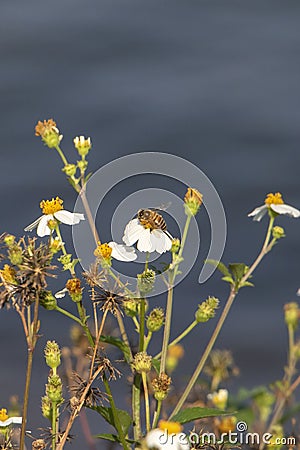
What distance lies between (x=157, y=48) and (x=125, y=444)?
9.81 feet

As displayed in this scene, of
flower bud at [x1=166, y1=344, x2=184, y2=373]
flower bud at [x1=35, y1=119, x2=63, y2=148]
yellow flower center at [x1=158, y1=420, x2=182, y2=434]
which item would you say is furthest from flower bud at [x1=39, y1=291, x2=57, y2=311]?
flower bud at [x1=166, y1=344, x2=184, y2=373]

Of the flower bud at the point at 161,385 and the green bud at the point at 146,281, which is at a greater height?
the green bud at the point at 146,281

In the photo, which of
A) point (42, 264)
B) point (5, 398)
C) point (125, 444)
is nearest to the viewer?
point (42, 264)

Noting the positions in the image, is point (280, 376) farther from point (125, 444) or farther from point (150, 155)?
point (125, 444)

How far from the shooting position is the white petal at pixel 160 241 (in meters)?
1.29

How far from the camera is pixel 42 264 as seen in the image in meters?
1.16

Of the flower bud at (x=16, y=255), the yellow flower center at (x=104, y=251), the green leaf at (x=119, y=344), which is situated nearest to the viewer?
the flower bud at (x=16, y=255)

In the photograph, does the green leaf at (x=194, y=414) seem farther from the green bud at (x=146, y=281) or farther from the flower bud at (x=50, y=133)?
the flower bud at (x=50, y=133)

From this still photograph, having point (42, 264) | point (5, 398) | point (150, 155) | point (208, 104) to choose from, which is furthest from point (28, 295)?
point (208, 104)

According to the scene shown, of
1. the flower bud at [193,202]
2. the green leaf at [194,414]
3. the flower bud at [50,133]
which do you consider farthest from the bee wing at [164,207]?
the green leaf at [194,414]

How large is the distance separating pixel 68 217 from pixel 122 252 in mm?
92

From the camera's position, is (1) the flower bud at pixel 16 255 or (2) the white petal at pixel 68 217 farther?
(2) the white petal at pixel 68 217

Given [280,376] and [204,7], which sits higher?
[204,7]

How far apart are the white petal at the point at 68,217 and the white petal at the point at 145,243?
0.09m
